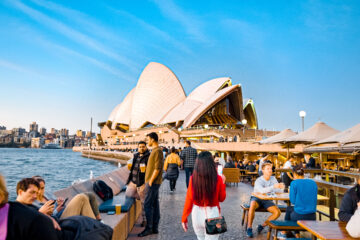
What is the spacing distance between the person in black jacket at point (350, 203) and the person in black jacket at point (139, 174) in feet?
8.40

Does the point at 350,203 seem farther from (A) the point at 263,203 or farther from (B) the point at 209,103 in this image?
(B) the point at 209,103

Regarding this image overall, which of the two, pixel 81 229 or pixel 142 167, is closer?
pixel 81 229

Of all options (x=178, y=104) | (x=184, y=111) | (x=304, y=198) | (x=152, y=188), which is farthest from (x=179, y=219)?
(x=178, y=104)

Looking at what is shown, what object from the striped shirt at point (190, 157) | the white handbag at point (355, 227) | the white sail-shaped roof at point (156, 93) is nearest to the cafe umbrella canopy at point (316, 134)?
the striped shirt at point (190, 157)

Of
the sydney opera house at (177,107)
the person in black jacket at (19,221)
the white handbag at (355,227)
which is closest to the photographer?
the person in black jacket at (19,221)

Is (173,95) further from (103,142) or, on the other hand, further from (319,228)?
Result: (319,228)

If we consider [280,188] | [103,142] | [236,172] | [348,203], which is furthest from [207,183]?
[103,142]

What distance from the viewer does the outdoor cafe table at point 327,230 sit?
2029 mm

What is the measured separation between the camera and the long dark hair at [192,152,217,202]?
232 cm

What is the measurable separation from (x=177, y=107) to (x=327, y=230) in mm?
44342

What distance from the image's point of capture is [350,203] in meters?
2.60

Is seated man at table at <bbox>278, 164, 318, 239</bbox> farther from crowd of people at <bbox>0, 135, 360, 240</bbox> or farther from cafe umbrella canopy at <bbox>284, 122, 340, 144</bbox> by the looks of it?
cafe umbrella canopy at <bbox>284, 122, 340, 144</bbox>

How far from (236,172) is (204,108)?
91.4 ft

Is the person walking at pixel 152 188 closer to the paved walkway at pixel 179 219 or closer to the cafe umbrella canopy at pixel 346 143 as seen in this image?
the paved walkway at pixel 179 219
